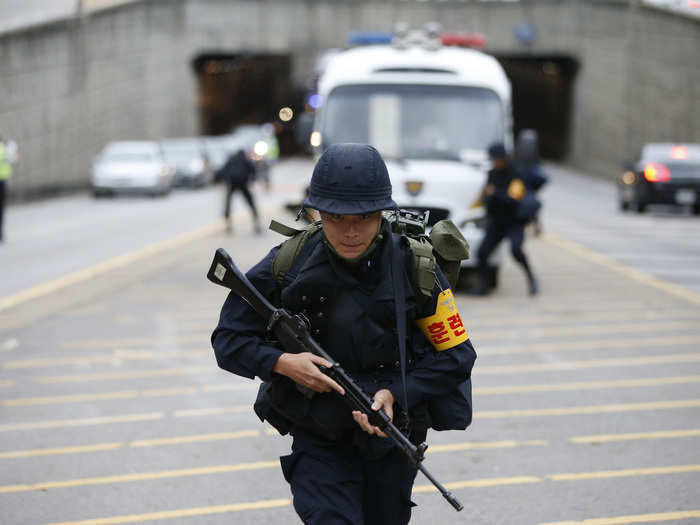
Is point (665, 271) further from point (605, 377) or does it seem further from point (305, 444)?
point (305, 444)

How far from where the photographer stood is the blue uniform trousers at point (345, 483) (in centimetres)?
314

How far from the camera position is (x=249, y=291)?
3.19 metres

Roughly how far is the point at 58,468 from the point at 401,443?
10.0ft

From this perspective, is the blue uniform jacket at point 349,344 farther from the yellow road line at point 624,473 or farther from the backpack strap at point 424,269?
the yellow road line at point 624,473

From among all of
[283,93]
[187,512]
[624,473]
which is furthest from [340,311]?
[283,93]

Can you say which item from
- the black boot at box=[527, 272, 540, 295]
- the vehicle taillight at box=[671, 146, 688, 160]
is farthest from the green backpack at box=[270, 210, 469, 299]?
the vehicle taillight at box=[671, 146, 688, 160]

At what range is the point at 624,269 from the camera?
13.8m

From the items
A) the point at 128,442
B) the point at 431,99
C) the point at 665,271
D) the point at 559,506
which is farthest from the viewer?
the point at 665,271

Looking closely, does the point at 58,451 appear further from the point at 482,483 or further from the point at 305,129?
the point at 305,129

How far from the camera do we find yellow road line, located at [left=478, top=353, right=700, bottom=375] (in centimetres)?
786

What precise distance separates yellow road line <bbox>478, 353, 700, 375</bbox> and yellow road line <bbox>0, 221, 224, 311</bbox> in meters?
5.37

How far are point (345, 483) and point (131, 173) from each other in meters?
27.8

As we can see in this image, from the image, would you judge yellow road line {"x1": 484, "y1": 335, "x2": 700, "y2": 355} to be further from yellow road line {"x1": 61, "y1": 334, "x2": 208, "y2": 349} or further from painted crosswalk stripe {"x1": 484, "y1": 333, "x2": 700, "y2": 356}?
yellow road line {"x1": 61, "y1": 334, "x2": 208, "y2": 349}

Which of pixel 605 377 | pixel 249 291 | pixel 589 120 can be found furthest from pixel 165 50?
pixel 249 291
